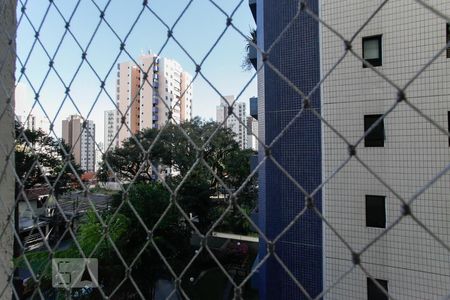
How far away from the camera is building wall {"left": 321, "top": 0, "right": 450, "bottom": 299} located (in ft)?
6.49

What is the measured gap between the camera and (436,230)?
1983mm

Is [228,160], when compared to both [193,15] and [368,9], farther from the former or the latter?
[193,15]

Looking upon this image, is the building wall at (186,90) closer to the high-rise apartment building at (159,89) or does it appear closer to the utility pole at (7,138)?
the high-rise apartment building at (159,89)

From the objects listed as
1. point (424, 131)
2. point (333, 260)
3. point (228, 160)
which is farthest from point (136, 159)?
point (424, 131)

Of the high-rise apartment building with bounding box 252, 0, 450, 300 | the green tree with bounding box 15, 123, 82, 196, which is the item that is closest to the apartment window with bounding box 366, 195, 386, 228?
the high-rise apartment building with bounding box 252, 0, 450, 300

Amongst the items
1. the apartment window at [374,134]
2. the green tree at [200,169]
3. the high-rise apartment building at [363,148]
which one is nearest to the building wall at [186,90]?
the high-rise apartment building at [363,148]

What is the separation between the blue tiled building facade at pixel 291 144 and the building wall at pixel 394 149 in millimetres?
148

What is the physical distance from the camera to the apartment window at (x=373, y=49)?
219 cm

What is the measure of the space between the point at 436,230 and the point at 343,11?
1757 millimetres

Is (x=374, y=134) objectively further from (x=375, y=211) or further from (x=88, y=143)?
(x=88, y=143)

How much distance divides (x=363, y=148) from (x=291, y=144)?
59cm

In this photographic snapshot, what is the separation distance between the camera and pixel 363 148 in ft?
→ 7.37

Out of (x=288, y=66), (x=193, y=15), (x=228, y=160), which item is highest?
(x=288, y=66)

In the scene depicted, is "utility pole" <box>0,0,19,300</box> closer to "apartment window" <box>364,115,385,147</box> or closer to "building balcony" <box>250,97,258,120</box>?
"apartment window" <box>364,115,385,147</box>
